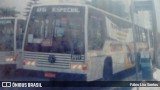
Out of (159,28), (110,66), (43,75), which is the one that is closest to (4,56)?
(43,75)

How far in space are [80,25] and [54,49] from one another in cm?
37

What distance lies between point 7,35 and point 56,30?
0.52 meters

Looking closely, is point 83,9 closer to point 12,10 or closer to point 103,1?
point 103,1

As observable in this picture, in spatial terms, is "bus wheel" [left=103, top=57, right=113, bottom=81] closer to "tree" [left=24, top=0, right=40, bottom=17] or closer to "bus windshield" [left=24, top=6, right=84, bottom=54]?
"bus windshield" [left=24, top=6, right=84, bottom=54]

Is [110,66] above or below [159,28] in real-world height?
below

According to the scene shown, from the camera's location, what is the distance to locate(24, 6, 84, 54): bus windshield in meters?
2.16

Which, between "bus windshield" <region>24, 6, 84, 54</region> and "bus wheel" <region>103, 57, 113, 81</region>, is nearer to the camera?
"bus windshield" <region>24, 6, 84, 54</region>

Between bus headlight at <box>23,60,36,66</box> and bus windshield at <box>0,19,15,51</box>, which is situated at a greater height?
bus windshield at <box>0,19,15,51</box>

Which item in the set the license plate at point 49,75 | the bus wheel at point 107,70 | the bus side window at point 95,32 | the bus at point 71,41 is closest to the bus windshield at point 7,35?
the bus at point 71,41

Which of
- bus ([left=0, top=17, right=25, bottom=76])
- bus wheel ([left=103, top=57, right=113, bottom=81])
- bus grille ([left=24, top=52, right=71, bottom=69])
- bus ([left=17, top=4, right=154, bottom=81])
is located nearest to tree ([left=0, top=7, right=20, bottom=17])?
bus ([left=0, top=17, right=25, bottom=76])

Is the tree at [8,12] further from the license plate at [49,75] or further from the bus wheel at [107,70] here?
the bus wheel at [107,70]

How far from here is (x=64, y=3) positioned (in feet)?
7.07

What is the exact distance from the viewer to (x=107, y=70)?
2.34 metres

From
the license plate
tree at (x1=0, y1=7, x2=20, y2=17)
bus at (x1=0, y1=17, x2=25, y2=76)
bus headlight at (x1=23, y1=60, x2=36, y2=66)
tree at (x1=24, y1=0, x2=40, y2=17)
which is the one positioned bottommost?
the license plate
